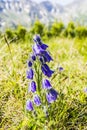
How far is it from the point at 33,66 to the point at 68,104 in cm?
115

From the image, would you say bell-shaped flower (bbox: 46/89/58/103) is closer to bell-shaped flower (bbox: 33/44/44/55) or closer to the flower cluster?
the flower cluster

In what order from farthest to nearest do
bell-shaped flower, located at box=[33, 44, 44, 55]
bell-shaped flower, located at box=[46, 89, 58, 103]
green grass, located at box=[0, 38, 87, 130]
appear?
green grass, located at box=[0, 38, 87, 130]
bell-shaped flower, located at box=[46, 89, 58, 103]
bell-shaped flower, located at box=[33, 44, 44, 55]

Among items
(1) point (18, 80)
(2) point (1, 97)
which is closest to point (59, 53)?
(1) point (18, 80)

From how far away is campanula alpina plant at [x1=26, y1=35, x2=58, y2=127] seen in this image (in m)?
3.01

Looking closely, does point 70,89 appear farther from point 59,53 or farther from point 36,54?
point 59,53

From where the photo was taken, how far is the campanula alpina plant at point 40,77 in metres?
3.01

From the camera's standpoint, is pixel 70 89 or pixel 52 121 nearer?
pixel 52 121

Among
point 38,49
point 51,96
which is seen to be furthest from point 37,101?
point 38,49

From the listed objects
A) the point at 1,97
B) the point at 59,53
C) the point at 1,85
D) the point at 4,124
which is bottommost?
the point at 4,124

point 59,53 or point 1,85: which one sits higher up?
point 59,53

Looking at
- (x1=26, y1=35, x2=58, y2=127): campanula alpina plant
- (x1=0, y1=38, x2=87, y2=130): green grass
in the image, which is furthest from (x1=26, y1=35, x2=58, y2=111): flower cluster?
(x1=0, y1=38, x2=87, y2=130): green grass

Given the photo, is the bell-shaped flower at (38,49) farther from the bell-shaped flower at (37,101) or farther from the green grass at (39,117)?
the green grass at (39,117)

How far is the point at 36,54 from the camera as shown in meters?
3.00

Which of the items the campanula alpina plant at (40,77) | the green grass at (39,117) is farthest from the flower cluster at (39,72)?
the green grass at (39,117)
